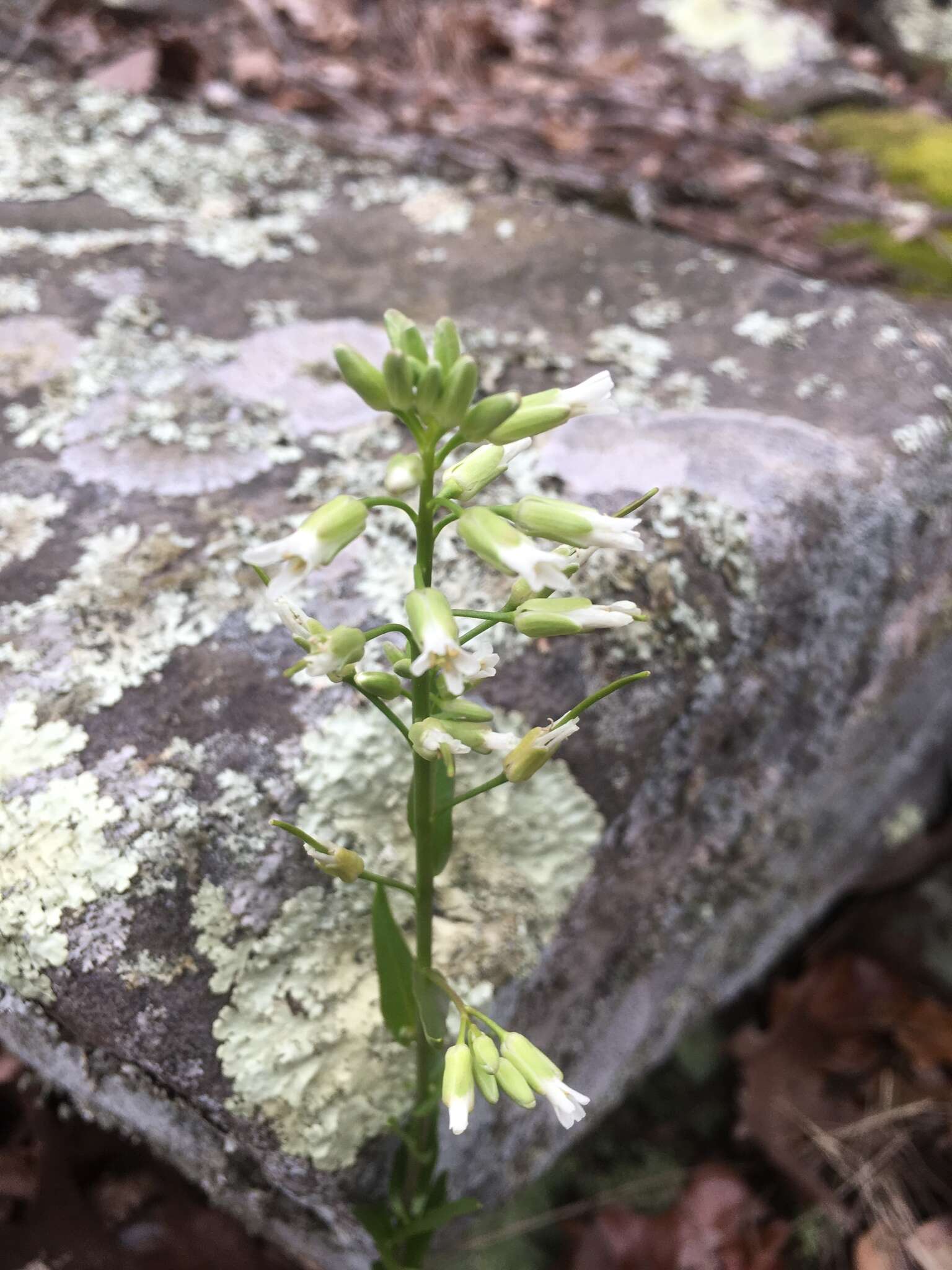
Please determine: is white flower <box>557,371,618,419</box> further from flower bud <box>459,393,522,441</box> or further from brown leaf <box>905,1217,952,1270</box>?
brown leaf <box>905,1217,952,1270</box>

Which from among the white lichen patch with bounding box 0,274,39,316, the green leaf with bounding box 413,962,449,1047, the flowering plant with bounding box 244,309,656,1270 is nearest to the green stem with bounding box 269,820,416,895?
the flowering plant with bounding box 244,309,656,1270

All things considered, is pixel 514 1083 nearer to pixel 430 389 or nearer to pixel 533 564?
pixel 533 564

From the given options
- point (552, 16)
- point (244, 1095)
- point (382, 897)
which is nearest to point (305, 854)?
point (382, 897)

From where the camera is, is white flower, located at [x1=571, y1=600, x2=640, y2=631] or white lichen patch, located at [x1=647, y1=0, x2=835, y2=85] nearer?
white flower, located at [x1=571, y1=600, x2=640, y2=631]

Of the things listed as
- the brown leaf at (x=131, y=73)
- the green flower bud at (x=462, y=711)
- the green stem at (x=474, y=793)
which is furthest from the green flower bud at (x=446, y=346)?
the brown leaf at (x=131, y=73)

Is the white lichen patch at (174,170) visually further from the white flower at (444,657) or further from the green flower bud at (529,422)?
the white flower at (444,657)

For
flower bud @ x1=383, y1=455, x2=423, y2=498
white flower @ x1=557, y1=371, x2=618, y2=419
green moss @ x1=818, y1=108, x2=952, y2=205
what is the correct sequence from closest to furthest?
flower bud @ x1=383, y1=455, x2=423, y2=498, white flower @ x1=557, y1=371, x2=618, y2=419, green moss @ x1=818, y1=108, x2=952, y2=205

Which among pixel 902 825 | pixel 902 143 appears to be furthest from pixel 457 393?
pixel 902 143
